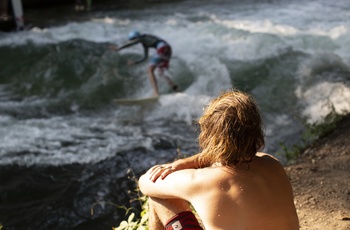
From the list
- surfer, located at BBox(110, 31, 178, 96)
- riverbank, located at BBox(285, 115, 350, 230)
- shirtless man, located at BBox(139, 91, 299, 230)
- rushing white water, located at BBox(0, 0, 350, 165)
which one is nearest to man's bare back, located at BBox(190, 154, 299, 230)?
shirtless man, located at BBox(139, 91, 299, 230)

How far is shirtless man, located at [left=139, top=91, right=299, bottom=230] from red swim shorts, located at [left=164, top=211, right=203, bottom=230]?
0.17 m

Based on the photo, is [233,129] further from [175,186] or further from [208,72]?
[208,72]

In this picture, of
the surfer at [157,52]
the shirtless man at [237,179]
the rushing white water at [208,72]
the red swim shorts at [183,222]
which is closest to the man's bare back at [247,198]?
the shirtless man at [237,179]

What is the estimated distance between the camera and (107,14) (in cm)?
1152

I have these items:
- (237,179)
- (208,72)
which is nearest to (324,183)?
(237,179)

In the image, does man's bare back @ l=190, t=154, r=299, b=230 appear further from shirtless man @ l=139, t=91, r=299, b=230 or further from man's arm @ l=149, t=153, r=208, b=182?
man's arm @ l=149, t=153, r=208, b=182

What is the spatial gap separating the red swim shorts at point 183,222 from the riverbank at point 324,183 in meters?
1.01

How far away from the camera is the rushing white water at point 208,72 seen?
5328 millimetres

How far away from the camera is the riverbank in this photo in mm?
2830

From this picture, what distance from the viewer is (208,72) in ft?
23.6

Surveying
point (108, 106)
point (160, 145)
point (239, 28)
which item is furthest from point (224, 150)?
point (239, 28)

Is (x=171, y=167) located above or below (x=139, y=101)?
above

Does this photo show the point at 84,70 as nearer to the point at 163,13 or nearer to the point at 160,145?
the point at 160,145

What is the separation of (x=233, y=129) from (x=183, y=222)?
0.52 m
